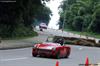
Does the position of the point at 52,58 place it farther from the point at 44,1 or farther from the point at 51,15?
the point at 51,15

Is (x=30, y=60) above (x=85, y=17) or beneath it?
above

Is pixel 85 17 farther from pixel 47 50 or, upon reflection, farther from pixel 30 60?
pixel 30 60

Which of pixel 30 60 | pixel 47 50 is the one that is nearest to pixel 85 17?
pixel 47 50

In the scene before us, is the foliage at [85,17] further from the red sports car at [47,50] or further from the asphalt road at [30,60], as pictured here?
the red sports car at [47,50]

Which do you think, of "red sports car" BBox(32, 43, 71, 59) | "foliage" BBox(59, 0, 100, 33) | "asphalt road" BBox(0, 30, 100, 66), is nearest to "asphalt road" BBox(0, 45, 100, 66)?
"asphalt road" BBox(0, 30, 100, 66)

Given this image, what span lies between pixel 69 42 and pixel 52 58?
1083 inches

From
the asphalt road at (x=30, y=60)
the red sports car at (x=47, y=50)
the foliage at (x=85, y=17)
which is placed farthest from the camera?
the foliage at (x=85, y=17)

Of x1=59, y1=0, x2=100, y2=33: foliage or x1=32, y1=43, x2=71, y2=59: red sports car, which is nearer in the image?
x1=32, y1=43, x2=71, y2=59: red sports car

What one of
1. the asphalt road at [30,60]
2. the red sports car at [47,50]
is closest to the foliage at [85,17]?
the asphalt road at [30,60]

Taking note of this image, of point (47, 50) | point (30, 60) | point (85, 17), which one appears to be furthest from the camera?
point (85, 17)

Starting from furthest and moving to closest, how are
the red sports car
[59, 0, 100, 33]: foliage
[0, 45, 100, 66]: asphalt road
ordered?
[59, 0, 100, 33]: foliage
the red sports car
[0, 45, 100, 66]: asphalt road

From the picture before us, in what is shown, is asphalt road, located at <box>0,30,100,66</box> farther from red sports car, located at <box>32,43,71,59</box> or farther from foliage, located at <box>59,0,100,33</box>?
foliage, located at <box>59,0,100,33</box>

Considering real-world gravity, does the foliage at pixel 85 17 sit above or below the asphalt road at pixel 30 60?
below

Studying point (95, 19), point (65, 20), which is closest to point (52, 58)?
point (95, 19)
